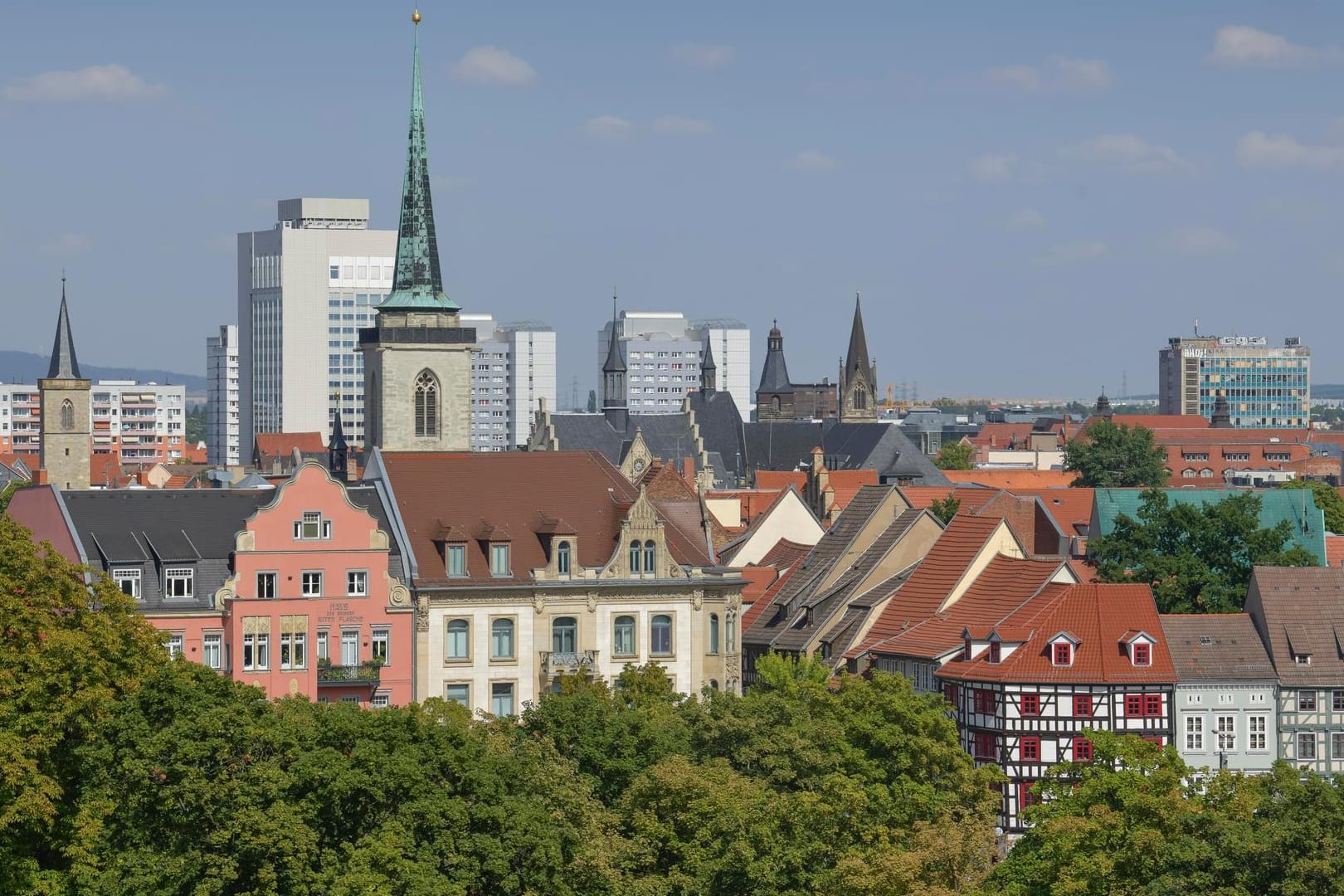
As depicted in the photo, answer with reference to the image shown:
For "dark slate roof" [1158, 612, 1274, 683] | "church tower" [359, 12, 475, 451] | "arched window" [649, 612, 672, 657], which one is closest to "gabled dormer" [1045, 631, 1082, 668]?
"dark slate roof" [1158, 612, 1274, 683]

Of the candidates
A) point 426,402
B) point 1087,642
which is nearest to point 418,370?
point 426,402

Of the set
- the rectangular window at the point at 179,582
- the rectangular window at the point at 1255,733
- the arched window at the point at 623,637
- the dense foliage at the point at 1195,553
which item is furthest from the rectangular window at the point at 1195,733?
the rectangular window at the point at 179,582

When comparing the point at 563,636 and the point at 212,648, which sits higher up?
the point at 563,636

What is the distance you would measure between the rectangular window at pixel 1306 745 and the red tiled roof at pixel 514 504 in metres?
23.2

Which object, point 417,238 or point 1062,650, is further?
point 417,238

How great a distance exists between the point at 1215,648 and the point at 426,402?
49.8 m

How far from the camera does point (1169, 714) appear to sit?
102m

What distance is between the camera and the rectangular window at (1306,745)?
103688 millimetres

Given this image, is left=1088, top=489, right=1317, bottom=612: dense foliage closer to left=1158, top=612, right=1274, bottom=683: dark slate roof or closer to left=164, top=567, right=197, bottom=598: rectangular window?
left=1158, top=612, right=1274, bottom=683: dark slate roof

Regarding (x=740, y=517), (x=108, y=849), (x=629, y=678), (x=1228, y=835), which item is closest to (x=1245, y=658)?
(x=629, y=678)

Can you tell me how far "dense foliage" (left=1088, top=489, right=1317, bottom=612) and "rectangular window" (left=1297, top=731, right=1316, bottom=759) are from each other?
33.8 feet

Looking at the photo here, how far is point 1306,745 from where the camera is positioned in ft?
341

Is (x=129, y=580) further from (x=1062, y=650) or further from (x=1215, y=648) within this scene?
(x=1215, y=648)

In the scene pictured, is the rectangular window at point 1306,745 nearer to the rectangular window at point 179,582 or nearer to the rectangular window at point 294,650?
the rectangular window at point 294,650
